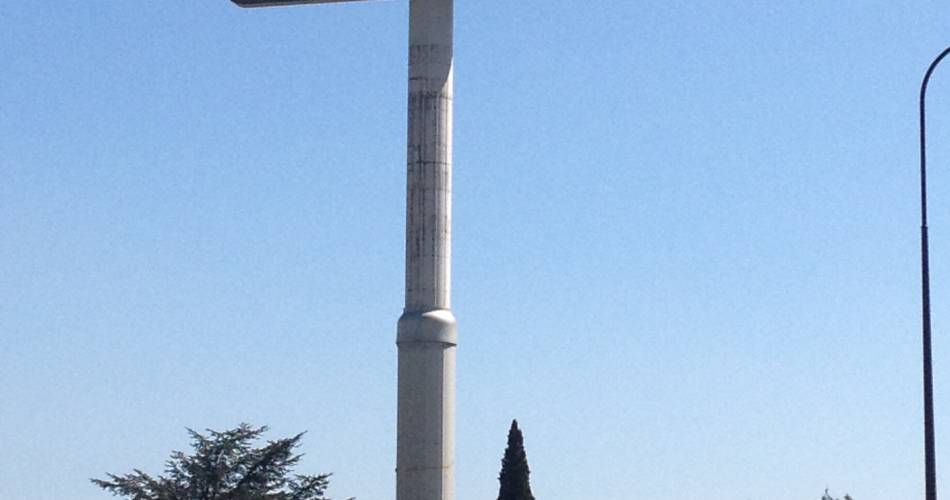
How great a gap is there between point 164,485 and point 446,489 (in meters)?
34.4

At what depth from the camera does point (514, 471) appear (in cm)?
7894

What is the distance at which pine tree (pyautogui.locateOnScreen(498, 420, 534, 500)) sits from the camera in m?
78.6

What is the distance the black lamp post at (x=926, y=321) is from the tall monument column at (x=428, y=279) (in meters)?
21.3

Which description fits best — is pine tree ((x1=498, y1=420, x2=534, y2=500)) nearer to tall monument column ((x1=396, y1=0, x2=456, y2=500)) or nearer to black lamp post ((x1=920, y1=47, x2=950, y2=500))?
tall monument column ((x1=396, y1=0, x2=456, y2=500))

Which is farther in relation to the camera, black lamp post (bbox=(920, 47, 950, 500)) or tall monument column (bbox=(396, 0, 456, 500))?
tall monument column (bbox=(396, 0, 456, 500))

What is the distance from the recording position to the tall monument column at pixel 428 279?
208 ft

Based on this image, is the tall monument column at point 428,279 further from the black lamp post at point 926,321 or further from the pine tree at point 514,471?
the black lamp post at point 926,321

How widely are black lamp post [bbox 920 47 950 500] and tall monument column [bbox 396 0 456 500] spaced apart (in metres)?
21.3

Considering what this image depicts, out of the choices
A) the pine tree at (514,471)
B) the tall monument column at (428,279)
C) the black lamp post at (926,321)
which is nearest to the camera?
the black lamp post at (926,321)

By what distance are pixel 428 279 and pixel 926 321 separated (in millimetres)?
22420

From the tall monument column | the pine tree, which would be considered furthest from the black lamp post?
the pine tree

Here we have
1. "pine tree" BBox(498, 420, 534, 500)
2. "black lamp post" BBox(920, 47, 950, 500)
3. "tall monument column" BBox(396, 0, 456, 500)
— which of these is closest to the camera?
"black lamp post" BBox(920, 47, 950, 500)

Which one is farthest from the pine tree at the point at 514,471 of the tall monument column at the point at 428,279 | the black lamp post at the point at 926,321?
the black lamp post at the point at 926,321

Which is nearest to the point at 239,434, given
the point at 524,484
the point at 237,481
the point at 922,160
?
the point at 237,481
